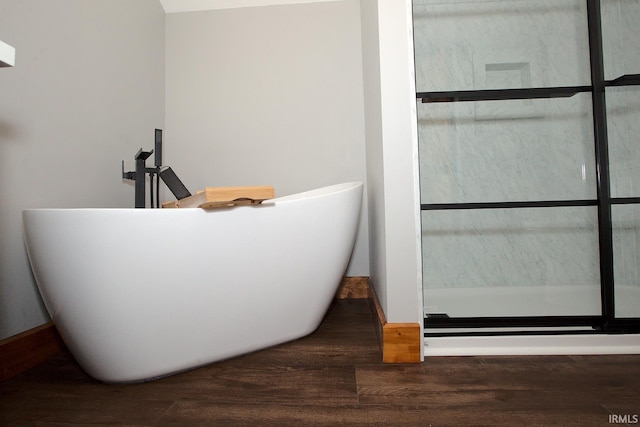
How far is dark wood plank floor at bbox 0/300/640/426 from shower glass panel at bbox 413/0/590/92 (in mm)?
999

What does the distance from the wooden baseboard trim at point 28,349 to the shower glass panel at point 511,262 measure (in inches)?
54.2

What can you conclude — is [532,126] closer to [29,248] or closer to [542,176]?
[542,176]

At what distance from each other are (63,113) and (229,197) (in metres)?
0.90

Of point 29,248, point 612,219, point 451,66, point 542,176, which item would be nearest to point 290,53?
point 451,66

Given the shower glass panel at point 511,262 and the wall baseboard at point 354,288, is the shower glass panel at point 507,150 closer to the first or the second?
the shower glass panel at point 511,262

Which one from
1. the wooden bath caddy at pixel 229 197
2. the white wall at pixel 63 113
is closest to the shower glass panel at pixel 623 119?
the wooden bath caddy at pixel 229 197

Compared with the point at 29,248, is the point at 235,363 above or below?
below

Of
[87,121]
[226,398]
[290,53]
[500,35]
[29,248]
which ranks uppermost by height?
[290,53]

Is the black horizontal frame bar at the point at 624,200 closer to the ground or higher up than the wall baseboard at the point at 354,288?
higher up

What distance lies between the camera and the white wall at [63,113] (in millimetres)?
1123

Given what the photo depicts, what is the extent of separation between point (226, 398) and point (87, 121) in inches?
50.8

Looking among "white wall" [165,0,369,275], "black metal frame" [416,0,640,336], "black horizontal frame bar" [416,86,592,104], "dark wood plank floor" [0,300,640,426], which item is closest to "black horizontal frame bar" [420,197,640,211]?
"black metal frame" [416,0,640,336]

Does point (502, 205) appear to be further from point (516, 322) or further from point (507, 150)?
point (516, 322)

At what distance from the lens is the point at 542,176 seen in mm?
1287
